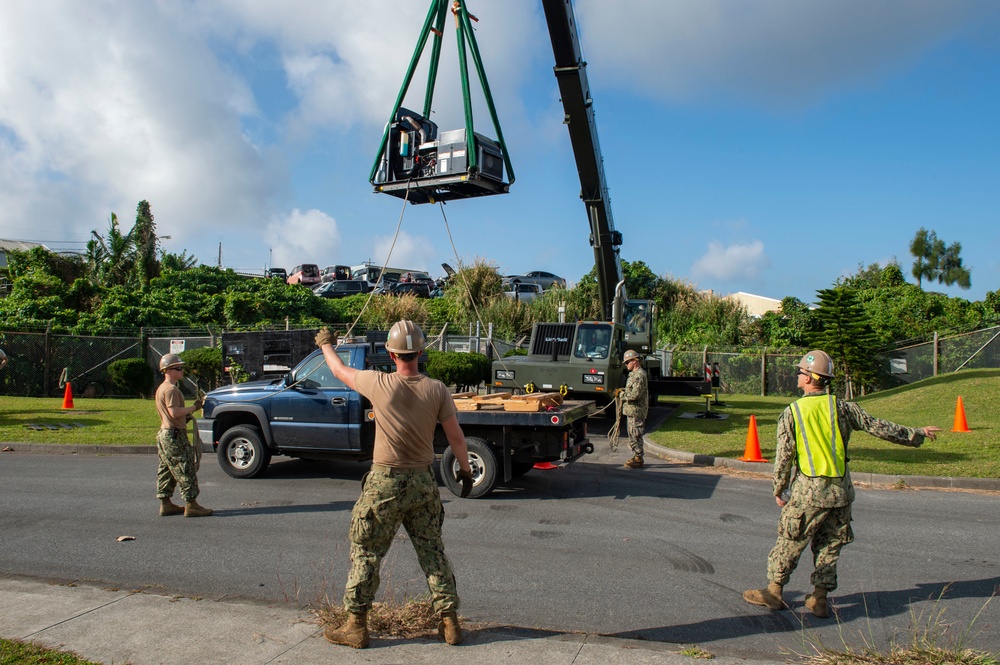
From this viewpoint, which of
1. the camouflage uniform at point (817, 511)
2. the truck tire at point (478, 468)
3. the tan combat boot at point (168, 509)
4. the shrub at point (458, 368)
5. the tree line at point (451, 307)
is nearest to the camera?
the camouflage uniform at point (817, 511)

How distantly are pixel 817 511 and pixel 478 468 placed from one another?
188 inches

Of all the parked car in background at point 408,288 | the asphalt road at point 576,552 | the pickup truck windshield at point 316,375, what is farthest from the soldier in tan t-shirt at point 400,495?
the parked car in background at point 408,288

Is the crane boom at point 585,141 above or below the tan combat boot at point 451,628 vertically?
above

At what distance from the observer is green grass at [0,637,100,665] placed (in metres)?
4.17

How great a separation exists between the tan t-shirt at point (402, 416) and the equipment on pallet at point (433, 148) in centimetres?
783

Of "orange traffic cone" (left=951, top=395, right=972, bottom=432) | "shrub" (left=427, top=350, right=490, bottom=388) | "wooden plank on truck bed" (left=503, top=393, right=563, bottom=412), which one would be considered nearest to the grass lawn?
"orange traffic cone" (left=951, top=395, right=972, bottom=432)

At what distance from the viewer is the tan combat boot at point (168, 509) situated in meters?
8.22

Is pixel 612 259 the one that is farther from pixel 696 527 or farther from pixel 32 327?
pixel 32 327

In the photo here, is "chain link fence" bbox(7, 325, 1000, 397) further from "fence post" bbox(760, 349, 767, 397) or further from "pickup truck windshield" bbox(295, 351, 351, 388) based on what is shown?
"pickup truck windshield" bbox(295, 351, 351, 388)

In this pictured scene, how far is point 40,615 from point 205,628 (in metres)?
1.19

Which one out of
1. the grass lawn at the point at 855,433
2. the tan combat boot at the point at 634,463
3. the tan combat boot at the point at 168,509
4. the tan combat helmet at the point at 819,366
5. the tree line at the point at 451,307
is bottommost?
the tan combat boot at the point at 168,509

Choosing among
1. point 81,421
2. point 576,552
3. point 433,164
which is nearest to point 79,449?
point 81,421

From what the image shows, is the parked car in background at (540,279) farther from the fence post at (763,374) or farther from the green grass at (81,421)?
the green grass at (81,421)

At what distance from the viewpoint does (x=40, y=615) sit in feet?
16.5
